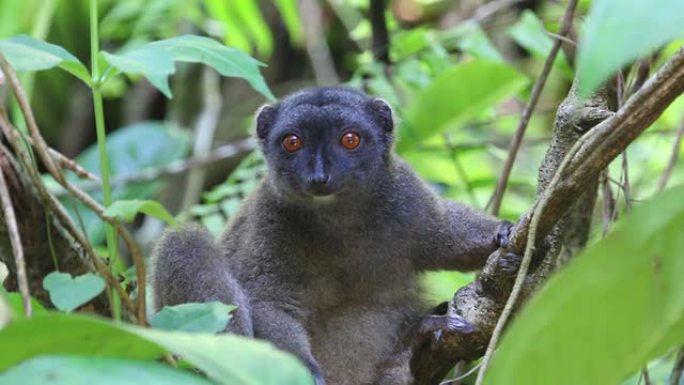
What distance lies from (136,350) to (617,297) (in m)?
0.88

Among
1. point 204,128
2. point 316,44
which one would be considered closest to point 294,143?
point 204,128

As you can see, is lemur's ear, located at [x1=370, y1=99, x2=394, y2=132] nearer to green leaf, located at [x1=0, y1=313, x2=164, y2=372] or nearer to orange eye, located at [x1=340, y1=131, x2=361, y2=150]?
orange eye, located at [x1=340, y1=131, x2=361, y2=150]

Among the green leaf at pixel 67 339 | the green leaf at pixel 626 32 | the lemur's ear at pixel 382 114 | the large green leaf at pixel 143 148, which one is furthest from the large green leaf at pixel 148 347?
the large green leaf at pixel 143 148

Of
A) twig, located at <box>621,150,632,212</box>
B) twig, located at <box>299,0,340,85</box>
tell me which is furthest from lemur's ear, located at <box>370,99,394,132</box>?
twig, located at <box>299,0,340,85</box>

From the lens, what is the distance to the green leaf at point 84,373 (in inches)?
58.4

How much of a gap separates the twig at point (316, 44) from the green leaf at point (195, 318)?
5.96 metres

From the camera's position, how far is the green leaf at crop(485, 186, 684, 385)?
1.59 meters

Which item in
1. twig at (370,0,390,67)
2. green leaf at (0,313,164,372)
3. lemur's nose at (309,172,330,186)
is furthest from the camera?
twig at (370,0,390,67)

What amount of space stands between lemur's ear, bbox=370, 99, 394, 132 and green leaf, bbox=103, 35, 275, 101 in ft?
6.31

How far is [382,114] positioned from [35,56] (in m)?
2.53

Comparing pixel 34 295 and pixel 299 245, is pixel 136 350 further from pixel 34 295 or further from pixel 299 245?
pixel 299 245

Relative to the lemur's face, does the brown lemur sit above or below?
below

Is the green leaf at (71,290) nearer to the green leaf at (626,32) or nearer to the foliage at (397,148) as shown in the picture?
the foliage at (397,148)

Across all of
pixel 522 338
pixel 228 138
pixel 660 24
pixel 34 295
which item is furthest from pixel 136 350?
pixel 228 138
